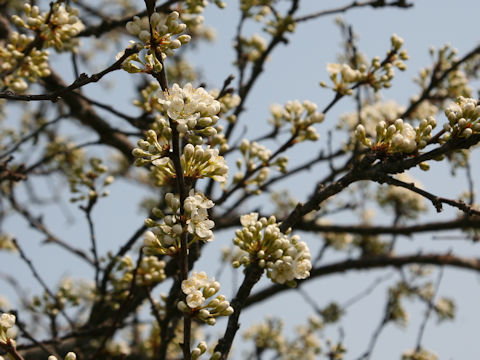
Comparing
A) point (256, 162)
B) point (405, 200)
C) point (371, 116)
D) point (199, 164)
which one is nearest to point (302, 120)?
point (256, 162)

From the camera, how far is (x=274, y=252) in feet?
7.39

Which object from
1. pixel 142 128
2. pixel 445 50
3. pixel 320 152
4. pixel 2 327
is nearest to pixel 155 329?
pixel 142 128

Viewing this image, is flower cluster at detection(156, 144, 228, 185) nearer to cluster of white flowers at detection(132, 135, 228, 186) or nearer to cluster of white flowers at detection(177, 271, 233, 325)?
cluster of white flowers at detection(132, 135, 228, 186)

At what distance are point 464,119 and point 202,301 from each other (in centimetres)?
141

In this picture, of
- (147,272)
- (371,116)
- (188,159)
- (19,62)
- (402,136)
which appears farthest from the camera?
(371,116)

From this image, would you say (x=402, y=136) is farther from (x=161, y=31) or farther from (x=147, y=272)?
(x=147, y=272)

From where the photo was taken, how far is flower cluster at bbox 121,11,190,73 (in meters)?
1.89

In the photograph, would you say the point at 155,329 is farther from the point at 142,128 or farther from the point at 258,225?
the point at 258,225

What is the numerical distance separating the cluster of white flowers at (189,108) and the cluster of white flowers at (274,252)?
58cm

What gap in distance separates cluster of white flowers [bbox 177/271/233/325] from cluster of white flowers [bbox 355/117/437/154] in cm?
102

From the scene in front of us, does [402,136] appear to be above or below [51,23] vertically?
below

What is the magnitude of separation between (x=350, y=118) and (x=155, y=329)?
3.94 m

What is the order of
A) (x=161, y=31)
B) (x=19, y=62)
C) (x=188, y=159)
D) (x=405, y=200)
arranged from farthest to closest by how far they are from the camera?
(x=405, y=200) → (x=19, y=62) → (x=188, y=159) → (x=161, y=31)

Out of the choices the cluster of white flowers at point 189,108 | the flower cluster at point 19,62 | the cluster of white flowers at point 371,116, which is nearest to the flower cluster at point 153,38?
the cluster of white flowers at point 189,108
